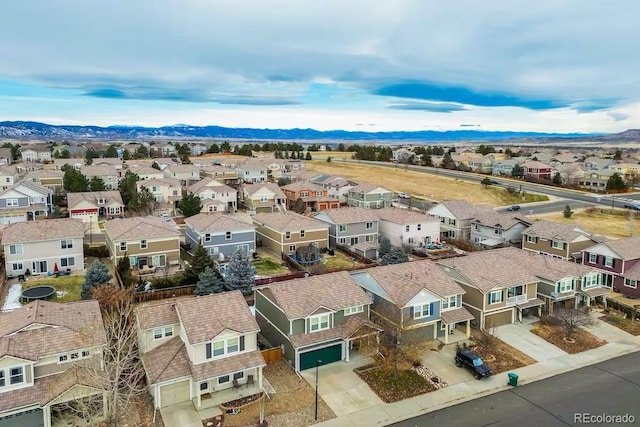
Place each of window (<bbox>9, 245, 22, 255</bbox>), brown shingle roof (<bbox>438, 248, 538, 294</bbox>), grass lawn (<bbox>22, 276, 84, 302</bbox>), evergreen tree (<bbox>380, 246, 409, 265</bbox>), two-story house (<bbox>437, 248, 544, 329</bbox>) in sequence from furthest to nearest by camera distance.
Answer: evergreen tree (<bbox>380, 246, 409, 265</bbox>)
window (<bbox>9, 245, 22, 255</bbox>)
grass lawn (<bbox>22, 276, 84, 302</bbox>)
brown shingle roof (<bbox>438, 248, 538, 294</bbox>)
two-story house (<bbox>437, 248, 544, 329</bbox>)

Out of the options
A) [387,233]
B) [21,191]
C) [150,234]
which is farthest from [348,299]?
[21,191]

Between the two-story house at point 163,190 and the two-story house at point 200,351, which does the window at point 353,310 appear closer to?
the two-story house at point 200,351

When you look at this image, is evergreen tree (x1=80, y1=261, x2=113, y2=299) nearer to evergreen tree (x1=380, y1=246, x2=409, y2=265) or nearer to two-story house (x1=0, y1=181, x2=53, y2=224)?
evergreen tree (x1=380, y1=246, x2=409, y2=265)

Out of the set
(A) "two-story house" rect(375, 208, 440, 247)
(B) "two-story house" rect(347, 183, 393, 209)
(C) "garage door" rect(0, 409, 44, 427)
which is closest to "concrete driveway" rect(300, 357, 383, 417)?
(C) "garage door" rect(0, 409, 44, 427)

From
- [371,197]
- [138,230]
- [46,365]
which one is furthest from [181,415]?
[371,197]

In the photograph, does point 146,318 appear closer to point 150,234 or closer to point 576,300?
point 150,234

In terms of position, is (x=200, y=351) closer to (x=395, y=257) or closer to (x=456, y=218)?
(x=395, y=257)

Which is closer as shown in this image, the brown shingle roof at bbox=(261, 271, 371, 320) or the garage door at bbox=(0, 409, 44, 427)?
the garage door at bbox=(0, 409, 44, 427)
